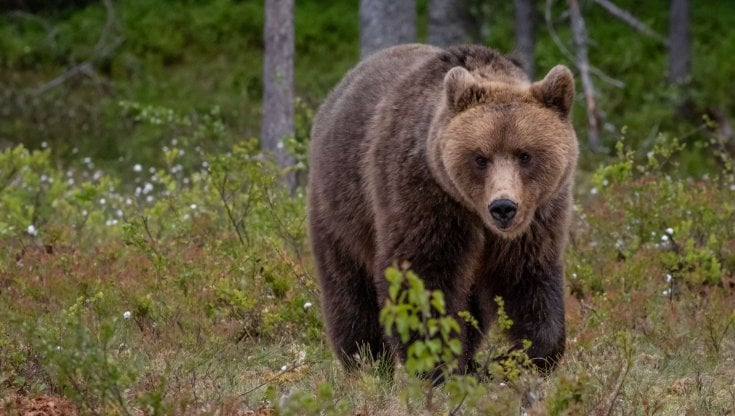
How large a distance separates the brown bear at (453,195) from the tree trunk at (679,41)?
14350 millimetres

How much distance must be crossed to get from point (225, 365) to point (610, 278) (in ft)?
8.99

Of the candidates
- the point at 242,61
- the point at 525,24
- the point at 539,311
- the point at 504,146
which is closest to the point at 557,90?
the point at 504,146

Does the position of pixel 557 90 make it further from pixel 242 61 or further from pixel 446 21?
pixel 242 61

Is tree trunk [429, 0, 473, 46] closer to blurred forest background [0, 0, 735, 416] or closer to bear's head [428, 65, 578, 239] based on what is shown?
blurred forest background [0, 0, 735, 416]

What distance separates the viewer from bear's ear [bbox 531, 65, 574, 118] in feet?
16.8

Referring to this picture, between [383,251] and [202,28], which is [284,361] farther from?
[202,28]

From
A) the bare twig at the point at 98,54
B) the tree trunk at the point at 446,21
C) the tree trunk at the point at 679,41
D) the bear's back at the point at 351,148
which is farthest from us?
the bare twig at the point at 98,54

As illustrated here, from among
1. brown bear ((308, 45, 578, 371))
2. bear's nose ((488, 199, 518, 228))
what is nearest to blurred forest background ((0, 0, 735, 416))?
brown bear ((308, 45, 578, 371))

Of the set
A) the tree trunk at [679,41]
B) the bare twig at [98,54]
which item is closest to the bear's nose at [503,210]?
the tree trunk at [679,41]

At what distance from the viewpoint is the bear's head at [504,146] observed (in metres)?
4.91

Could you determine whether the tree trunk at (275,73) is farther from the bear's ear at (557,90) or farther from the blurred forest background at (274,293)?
the bear's ear at (557,90)

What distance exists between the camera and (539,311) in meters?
5.38

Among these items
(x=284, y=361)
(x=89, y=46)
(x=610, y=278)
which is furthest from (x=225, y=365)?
(x=89, y=46)

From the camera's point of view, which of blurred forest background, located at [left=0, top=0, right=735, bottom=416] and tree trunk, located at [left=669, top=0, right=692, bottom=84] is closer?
blurred forest background, located at [left=0, top=0, right=735, bottom=416]
